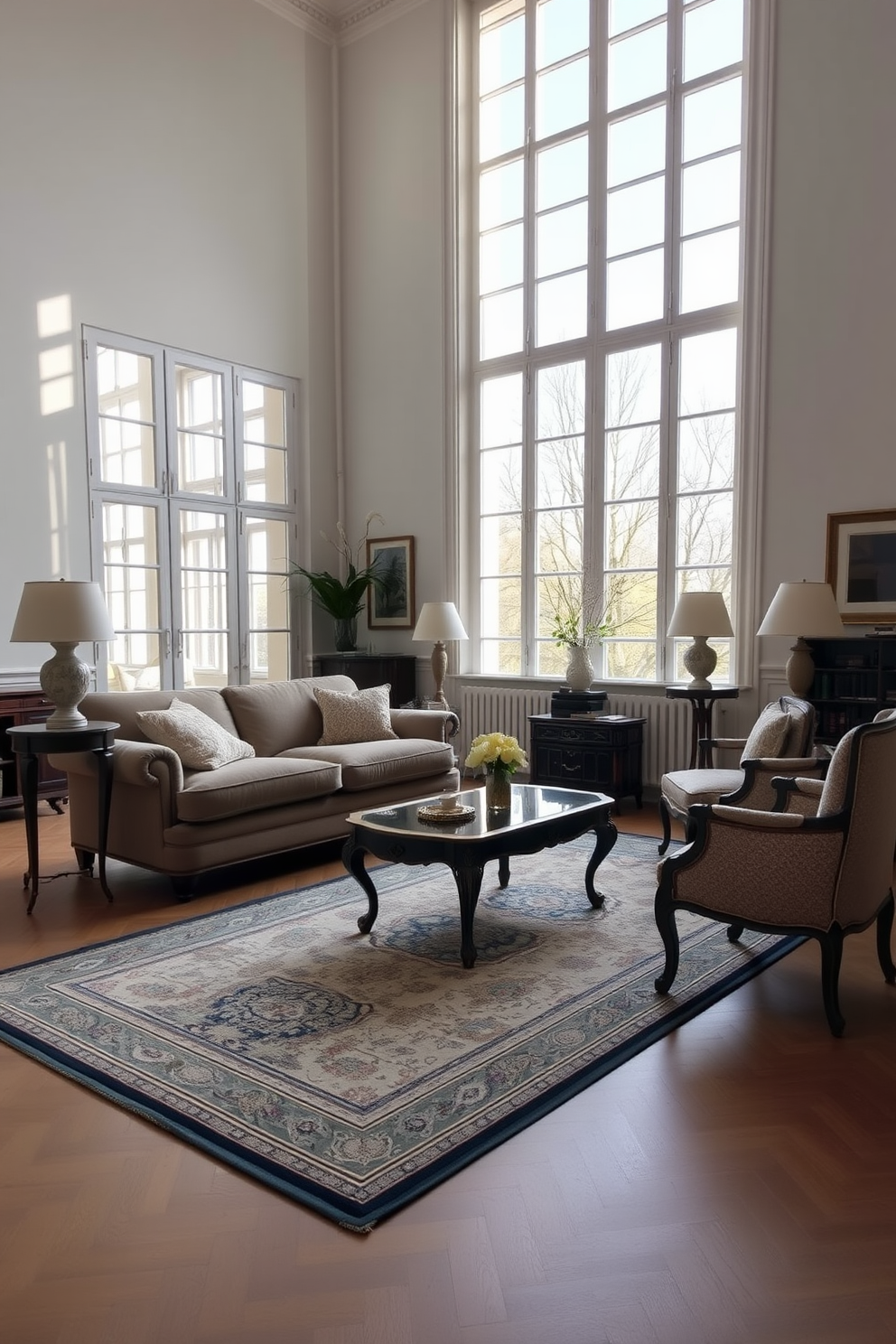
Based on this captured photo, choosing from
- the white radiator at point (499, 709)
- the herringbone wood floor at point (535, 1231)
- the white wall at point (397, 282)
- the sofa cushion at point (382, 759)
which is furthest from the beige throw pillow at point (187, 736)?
the white wall at point (397, 282)

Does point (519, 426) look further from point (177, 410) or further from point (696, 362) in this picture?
point (177, 410)

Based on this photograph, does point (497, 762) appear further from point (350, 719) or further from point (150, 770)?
point (350, 719)

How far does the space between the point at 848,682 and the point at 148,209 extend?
632 cm

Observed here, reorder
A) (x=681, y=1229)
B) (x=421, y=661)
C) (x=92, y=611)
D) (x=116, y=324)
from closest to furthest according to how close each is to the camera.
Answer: (x=681, y=1229), (x=92, y=611), (x=116, y=324), (x=421, y=661)

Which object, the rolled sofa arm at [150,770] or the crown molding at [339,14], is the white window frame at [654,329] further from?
the rolled sofa arm at [150,770]

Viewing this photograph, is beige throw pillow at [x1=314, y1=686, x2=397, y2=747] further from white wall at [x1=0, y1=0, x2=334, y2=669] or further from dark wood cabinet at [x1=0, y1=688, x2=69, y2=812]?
white wall at [x1=0, y1=0, x2=334, y2=669]

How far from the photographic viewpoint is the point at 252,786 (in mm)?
4824

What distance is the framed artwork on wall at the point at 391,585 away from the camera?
28.4 ft

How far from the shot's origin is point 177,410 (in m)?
7.90

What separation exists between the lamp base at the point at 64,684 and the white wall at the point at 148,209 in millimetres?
2325

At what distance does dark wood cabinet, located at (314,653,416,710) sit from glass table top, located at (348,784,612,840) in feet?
12.5

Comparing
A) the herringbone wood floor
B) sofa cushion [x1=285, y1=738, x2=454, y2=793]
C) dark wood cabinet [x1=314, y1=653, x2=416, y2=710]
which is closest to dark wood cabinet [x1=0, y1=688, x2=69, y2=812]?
sofa cushion [x1=285, y1=738, x2=454, y2=793]

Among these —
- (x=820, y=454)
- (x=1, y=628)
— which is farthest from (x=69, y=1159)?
(x=820, y=454)

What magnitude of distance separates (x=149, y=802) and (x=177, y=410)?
4354 millimetres
